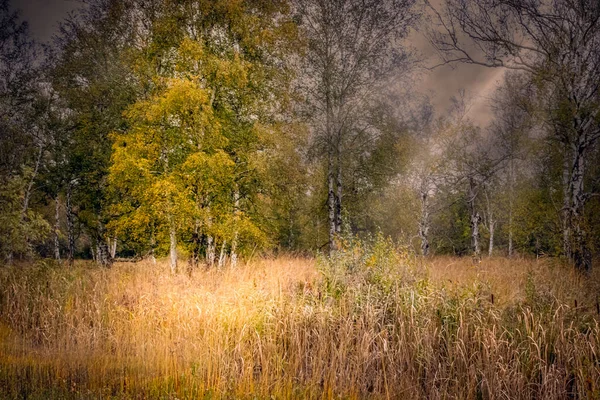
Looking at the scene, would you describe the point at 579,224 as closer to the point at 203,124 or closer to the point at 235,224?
the point at 235,224

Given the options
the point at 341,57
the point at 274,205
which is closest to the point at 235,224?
the point at 274,205

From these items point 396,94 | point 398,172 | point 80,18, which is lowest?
point 398,172

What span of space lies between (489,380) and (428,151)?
17536 mm

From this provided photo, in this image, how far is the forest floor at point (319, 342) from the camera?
3641 millimetres

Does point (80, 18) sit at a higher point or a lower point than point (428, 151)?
higher

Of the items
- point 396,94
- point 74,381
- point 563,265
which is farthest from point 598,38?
point 74,381

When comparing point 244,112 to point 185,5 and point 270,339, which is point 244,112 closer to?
point 185,5

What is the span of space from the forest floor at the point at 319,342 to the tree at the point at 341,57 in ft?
27.6

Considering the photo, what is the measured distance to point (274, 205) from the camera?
12.7 metres

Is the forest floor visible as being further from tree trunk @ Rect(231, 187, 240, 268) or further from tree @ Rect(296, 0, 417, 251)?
tree @ Rect(296, 0, 417, 251)

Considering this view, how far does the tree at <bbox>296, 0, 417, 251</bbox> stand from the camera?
13750mm

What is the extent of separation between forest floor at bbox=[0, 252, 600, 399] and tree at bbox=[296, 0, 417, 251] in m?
8.41

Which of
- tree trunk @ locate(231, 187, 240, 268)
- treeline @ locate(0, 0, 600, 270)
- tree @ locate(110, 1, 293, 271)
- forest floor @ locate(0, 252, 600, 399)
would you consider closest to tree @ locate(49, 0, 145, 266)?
treeline @ locate(0, 0, 600, 270)

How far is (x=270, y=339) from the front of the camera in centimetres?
433
